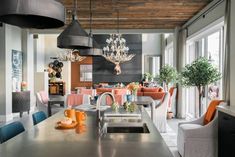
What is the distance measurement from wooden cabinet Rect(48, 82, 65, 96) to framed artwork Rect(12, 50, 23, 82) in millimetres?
5128

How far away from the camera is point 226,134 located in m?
3.46

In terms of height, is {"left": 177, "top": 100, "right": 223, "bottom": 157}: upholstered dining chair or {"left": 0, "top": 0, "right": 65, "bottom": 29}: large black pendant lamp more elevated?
{"left": 0, "top": 0, "right": 65, "bottom": 29}: large black pendant lamp

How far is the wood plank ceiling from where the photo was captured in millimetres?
5601

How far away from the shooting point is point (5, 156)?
59.2 inches

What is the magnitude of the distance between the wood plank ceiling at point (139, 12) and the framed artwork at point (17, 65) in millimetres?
2448

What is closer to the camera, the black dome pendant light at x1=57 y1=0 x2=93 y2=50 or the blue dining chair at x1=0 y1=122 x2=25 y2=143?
the blue dining chair at x1=0 y1=122 x2=25 y2=143

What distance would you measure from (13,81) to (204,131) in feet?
20.5

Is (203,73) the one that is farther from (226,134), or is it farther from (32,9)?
(32,9)

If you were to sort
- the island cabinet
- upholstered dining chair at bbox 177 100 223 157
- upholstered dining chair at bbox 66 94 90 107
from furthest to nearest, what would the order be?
upholstered dining chair at bbox 66 94 90 107, upholstered dining chair at bbox 177 100 223 157, the island cabinet

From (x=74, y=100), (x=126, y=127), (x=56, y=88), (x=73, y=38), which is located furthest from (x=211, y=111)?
(x=56, y=88)

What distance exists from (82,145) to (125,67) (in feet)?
44.6

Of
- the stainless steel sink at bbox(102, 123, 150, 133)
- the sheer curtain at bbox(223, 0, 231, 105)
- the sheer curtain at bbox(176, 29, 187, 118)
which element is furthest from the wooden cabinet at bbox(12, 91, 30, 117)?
the stainless steel sink at bbox(102, 123, 150, 133)

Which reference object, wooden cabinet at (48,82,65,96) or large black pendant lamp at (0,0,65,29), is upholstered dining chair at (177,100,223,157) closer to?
large black pendant lamp at (0,0,65,29)

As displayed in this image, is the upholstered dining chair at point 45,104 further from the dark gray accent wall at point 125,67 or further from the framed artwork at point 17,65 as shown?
the dark gray accent wall at point 125,67
